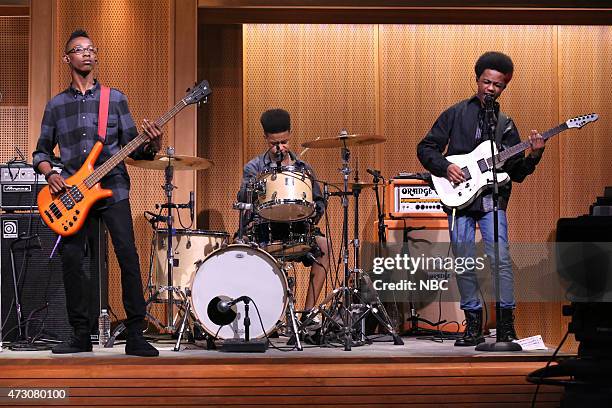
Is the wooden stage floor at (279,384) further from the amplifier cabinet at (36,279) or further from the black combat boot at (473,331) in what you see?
the amplifier cabinet at (36,279)

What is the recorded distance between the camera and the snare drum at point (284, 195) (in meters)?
6.10

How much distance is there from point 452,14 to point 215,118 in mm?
2399

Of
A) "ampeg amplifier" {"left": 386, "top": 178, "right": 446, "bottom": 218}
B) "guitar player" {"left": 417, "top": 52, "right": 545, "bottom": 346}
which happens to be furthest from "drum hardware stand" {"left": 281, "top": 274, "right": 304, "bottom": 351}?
"ampeg amplifier" {"left": 386, "top": 178, "right": 446, "bottom": 218}

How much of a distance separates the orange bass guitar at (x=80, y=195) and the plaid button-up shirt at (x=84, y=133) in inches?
3.9

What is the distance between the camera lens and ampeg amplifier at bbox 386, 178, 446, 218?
25.0 ft

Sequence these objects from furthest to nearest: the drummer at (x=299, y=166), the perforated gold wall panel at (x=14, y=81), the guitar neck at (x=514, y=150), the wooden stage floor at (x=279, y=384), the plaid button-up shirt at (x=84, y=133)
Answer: the perforated gold wall panel at (x=14, y=81), the drummer at (x=299, y=166), the guitar neck at (x=514, y=150), the plaid button-up shirt at (x=84, y=133), the wooden stage floor at (x=279, y=384)

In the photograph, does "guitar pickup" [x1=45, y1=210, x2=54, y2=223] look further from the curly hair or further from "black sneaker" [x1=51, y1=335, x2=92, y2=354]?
the curly hair

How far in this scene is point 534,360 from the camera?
16.9 feet

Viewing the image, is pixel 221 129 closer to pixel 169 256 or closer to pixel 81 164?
pixel 169 256

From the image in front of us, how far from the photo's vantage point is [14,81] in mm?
8562

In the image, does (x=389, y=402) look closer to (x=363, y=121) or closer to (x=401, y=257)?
(x=401, y=257)

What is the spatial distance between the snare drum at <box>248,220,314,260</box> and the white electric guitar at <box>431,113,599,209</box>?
3.27 feet

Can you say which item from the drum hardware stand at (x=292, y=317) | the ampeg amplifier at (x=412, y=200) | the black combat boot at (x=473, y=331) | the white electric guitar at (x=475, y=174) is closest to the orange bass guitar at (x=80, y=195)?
the drum hardware stand at (x=292, y=317)

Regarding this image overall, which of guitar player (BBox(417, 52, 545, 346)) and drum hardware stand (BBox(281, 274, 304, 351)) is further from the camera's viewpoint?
guitar player (BBox(417, 52, 545, 346))
